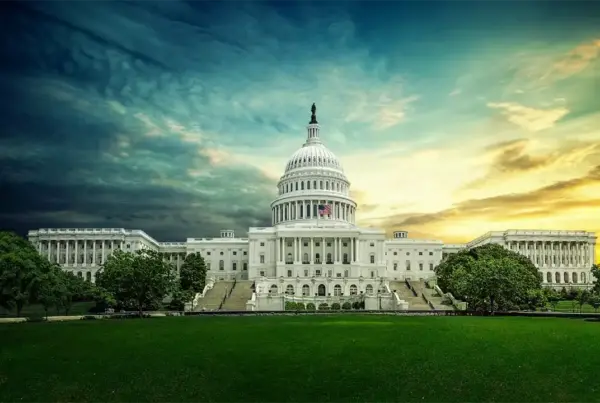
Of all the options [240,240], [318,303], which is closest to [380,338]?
[318,303]

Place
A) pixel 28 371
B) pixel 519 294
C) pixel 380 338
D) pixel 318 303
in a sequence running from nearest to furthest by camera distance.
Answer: pixel 28 371 → pixel 380 338 → pixel 519 294 → pixel 318 303

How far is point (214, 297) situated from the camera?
398ft

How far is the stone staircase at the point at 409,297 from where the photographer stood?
11045cm

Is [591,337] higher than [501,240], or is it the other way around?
[501,240]

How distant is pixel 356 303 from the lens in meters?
115

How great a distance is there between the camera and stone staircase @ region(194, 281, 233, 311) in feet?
359

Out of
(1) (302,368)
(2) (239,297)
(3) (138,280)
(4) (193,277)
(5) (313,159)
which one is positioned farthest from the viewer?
(5) (313,159)

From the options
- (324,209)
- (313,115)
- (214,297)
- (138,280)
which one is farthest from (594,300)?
(313,115)

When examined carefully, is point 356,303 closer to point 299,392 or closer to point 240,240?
point 240,240

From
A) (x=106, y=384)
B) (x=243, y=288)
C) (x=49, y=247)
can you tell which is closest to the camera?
(x=106, y=384)

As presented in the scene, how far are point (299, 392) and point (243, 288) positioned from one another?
110 metres

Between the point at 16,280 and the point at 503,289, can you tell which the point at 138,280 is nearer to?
the point at 16,280

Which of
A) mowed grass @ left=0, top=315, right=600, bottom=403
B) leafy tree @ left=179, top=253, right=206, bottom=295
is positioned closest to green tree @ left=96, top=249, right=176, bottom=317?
leafy tree @ left=179, top=253, right=206, bottom=295

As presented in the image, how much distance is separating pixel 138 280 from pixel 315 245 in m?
75.3
